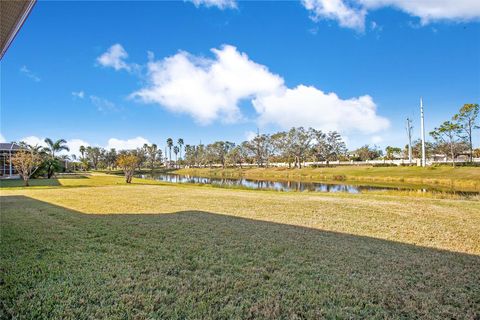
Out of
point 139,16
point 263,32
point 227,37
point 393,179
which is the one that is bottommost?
point 393,179

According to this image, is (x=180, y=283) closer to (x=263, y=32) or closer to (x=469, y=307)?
(x=469, y=307)

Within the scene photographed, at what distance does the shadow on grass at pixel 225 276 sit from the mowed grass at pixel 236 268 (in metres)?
0.01

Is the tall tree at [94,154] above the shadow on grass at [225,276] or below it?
above

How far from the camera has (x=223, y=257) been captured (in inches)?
157

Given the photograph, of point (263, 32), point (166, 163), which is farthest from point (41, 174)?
point (166, 163)

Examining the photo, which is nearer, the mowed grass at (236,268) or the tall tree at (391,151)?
the mowed grass at (236,268)

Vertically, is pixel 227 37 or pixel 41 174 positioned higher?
pixel 227 37

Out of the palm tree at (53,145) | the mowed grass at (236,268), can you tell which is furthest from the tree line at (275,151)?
the mowed grass at (236,268)

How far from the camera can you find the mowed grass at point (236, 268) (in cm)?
260

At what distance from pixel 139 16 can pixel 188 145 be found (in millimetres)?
94889

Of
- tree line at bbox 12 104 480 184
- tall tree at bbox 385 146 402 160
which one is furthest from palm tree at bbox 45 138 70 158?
tall tree at bbox 385 146 402 160

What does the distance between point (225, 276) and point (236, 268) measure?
302 mm

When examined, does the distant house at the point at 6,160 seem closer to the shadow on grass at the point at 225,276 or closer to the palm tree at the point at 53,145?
the palm tree at the point at 53,145

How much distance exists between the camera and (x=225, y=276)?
329 centimetres
